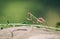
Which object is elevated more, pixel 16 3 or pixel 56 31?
pixel 16 3

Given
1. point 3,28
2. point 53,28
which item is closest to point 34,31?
point 53,28

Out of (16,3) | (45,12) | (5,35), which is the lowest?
(5,35)

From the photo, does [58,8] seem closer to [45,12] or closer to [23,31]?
[45,12]

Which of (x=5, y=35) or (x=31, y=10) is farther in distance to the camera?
(x=31, y=10)

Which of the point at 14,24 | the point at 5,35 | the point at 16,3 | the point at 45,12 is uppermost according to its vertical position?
the point at 16,3

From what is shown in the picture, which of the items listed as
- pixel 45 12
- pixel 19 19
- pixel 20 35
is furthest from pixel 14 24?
pixel 45 12

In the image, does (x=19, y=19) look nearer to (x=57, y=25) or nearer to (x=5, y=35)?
(x=5, y=35)
